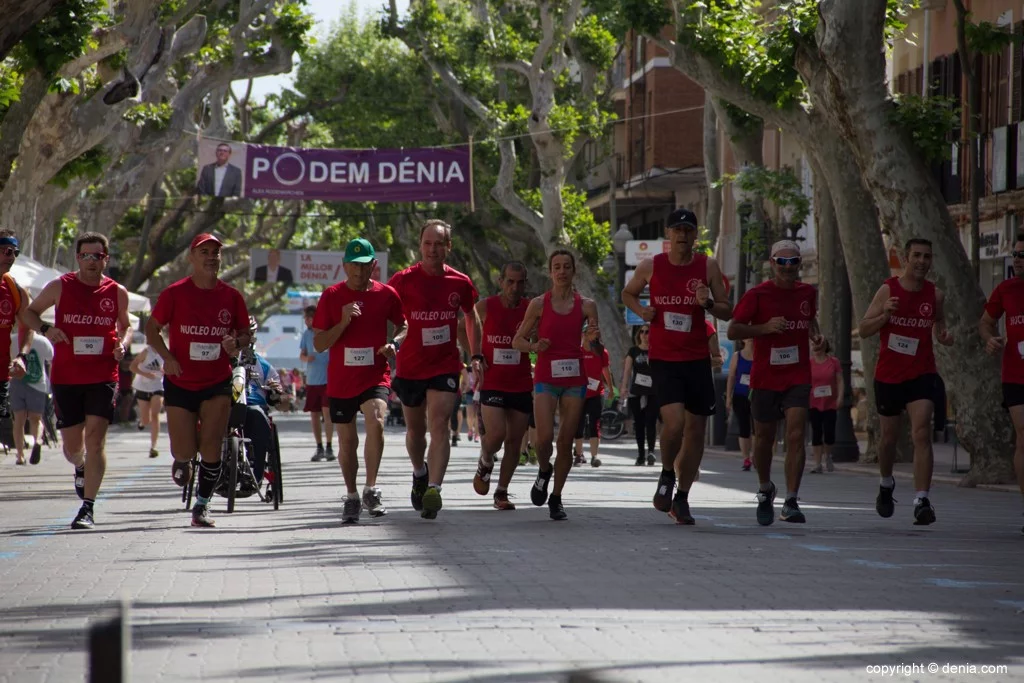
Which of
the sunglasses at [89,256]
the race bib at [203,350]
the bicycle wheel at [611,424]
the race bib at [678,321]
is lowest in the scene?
the bicycle wheel at [611,424]

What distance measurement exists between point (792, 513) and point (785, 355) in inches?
42.2

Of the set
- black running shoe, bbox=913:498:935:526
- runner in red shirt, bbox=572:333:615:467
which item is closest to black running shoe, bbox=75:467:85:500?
black running shoe, bbox=913:498:935:526

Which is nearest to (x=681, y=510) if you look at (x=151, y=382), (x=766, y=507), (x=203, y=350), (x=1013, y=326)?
(x=766, y=507)

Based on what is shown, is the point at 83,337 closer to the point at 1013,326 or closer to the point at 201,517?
the point at 201,517

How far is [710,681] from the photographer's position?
19.6ft

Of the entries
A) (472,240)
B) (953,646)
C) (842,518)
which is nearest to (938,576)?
(953,646)

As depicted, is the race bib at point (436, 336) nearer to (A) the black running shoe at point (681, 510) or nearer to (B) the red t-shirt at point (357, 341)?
(B) the red t-shirt at point (357, 341)

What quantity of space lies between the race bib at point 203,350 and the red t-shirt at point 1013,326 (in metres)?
5.01

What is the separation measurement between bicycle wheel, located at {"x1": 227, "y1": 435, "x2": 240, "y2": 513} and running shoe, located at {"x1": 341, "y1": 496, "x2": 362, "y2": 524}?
1175 mm

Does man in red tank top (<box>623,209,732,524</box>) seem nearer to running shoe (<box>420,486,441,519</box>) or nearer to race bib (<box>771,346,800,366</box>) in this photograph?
race bib (<box>771,346,800,366</box>)

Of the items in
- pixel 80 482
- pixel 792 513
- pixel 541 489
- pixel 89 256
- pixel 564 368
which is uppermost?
pixel 89 256

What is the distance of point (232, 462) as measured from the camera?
43.7 feet

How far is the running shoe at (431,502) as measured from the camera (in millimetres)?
12438

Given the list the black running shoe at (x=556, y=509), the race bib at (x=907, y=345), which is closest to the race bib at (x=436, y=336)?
the black running shoe at (x=556, y=509)
